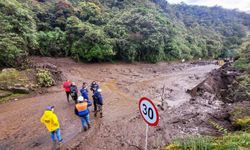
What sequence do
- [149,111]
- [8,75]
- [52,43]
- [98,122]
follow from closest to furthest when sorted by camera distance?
[149,111], [98,122], [8,75], [52,43]

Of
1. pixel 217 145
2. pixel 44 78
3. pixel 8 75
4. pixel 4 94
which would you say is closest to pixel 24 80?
pixel 8 75

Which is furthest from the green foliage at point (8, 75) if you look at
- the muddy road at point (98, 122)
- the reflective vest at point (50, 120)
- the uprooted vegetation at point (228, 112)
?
the uprooted vegetation at point (228, 112)

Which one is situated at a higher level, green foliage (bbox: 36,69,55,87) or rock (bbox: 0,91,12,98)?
green foliage (bbox: 36,69,55,87)

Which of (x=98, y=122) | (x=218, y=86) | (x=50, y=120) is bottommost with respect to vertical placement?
(x=98, y=122)

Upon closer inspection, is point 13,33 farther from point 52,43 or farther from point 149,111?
point 149,111

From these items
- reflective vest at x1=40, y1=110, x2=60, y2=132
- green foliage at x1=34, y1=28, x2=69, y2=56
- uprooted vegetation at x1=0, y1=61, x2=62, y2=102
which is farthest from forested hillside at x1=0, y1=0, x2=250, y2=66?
reflective vest at x1=40, y1=110, x2=60, y2=132

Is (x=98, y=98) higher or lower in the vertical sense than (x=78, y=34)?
lower

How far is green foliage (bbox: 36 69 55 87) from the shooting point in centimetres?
1460

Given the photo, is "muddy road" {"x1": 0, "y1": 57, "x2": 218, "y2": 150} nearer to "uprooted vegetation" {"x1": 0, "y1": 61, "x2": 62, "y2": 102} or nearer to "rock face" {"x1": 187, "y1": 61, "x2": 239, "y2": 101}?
"uprooted vegetation" {"x1": 0, "y1": 61, "x2": 62, "y2": 102}

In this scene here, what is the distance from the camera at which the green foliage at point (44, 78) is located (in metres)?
14.6

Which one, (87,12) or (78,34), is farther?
(87,12)

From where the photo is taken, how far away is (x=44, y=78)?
14.9 m

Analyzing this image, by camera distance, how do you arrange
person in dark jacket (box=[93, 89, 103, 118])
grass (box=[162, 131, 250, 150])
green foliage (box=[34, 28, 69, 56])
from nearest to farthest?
grass (box=[162, 131, 250, 150])
person in dark jacket (box=[93, 89, 103, 118])
green foliage (box=[34, 28, 69, 56])

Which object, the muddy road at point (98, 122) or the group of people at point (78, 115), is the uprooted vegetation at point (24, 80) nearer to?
the muddy road at point (98, 122)
